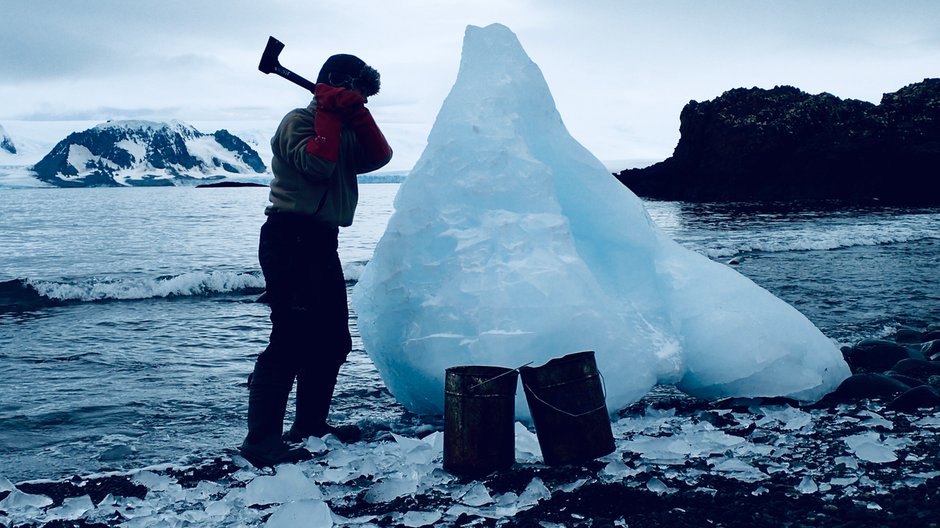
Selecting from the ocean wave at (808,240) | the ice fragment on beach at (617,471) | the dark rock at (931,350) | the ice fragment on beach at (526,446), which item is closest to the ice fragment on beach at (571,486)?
the ice fragment on beach at (617,471)

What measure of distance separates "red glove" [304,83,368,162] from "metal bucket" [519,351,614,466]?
5.06 feet

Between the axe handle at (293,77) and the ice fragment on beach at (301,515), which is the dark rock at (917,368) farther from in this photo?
the axe handle at (293,77)

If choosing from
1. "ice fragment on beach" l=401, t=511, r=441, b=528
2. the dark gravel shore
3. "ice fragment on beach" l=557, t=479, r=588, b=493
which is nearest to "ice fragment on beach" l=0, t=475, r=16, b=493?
the dark gravel shore

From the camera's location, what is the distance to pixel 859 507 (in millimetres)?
3240

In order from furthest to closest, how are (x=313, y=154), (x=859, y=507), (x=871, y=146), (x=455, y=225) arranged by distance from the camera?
(x=871, y=146)
(x=455, y=225)
(x=313, y=154)
(x=859, y=507)

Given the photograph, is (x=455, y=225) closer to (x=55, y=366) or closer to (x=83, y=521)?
(x=83, y=521)

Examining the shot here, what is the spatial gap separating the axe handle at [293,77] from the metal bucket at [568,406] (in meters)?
2.02

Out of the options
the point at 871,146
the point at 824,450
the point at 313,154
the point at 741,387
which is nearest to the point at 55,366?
the point at 313,154

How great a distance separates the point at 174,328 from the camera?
996 centimetres

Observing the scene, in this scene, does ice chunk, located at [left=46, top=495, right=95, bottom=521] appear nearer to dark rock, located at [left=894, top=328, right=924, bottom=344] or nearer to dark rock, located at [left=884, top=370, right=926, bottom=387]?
dark rock, located at [left=884, top=370, right=926, bottom=387]

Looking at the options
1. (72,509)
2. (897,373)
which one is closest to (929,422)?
(897,373)

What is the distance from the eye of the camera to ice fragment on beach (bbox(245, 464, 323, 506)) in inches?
142

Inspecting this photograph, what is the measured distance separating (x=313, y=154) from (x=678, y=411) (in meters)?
3.03

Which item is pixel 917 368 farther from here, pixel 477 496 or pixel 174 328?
pixel 174 328
